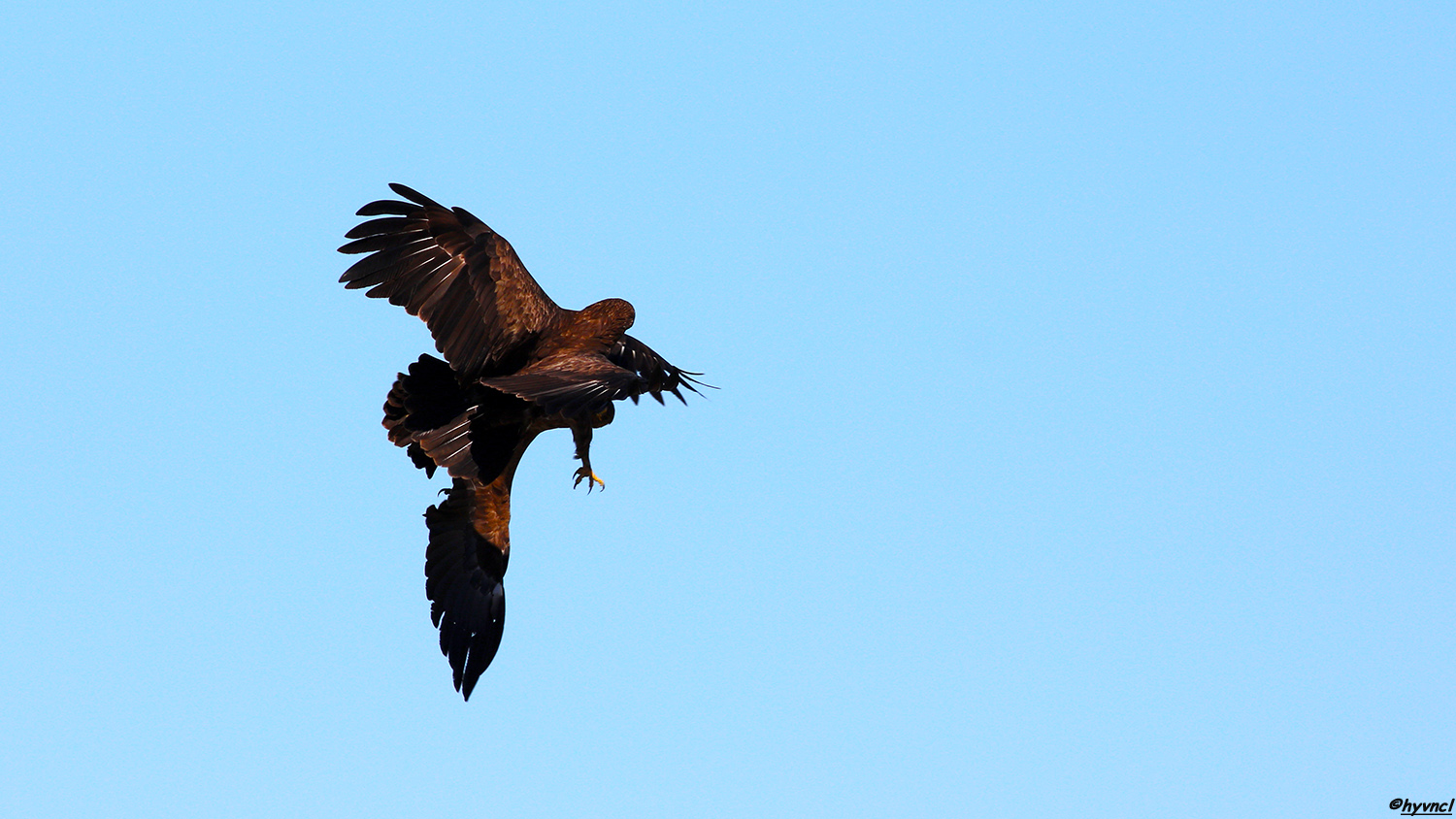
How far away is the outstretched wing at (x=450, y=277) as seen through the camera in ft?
39.3

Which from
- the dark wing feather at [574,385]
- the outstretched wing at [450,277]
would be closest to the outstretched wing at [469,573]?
the outstretched wing at [450,277]

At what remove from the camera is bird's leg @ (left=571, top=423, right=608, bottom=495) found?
40.7 feet

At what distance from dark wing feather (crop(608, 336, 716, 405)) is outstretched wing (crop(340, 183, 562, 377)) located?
0.64 meters

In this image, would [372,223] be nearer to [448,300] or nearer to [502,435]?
[448,300]

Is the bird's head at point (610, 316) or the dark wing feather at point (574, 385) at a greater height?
the bird's head at point (610, 316)

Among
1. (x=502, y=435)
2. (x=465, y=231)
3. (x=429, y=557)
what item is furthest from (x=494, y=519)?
(x=465, y=231)

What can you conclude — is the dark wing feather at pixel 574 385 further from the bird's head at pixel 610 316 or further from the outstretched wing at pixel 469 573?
the outstretched wing at pixel 469 573

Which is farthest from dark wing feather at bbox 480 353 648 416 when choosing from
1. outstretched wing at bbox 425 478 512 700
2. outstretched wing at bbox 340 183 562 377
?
outstretched wing at bbox 425 478 512 700

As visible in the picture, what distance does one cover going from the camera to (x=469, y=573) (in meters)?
13.2

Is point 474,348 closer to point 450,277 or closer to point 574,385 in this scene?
point 450,277

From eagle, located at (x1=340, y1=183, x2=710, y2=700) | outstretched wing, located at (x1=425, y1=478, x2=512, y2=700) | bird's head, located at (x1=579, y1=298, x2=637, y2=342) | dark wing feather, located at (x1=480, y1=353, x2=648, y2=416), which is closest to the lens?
dark wing feather, located at (x1=480, y1=353, x2=648, y2=416)

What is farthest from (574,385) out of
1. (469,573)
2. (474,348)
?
(469,573)

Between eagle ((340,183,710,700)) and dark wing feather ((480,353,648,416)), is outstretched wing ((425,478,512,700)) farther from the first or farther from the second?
dark wing feather ((480,353,648,416))

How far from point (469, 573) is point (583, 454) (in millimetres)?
1547
